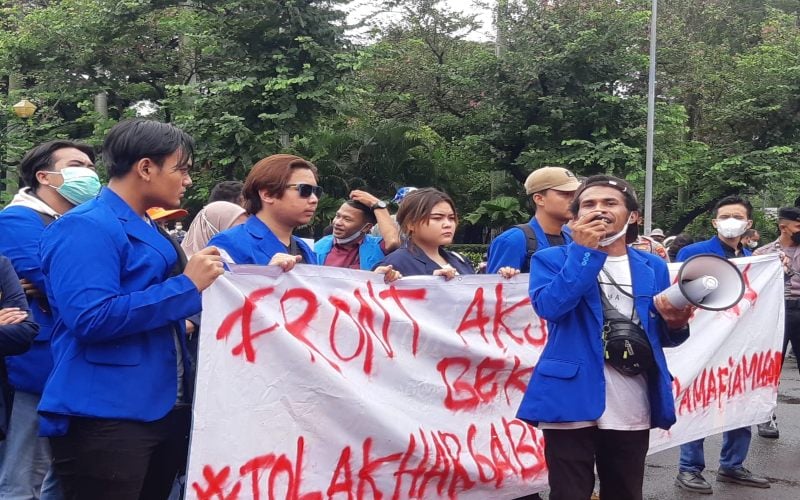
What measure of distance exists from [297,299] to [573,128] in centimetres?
1878

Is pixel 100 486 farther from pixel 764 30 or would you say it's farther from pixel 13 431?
pixel 764 30

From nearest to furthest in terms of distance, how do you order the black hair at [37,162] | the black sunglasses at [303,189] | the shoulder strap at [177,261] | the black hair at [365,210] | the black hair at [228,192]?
the shoulder strap at [177,261]
the black sunglasses at [303,189]
the black hair at [37,162]
the black hair at [365,210]
the black hair at [228,192]

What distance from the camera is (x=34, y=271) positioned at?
3.30 metres

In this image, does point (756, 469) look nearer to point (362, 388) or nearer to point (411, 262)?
point (411, 262)

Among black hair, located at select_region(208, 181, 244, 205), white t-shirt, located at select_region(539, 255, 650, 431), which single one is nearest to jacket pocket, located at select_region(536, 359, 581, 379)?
white t-shirt, located at select_region(539, 255, 650, 431)

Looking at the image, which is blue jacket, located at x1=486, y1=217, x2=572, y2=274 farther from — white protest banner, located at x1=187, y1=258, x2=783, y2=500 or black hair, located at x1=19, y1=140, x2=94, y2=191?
black hair, located at x1=19, y1=140, x2=94, y2=191

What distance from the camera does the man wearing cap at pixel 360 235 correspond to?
4859mm

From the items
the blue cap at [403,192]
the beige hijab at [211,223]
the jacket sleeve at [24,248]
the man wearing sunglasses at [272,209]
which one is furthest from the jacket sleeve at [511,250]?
the jacket sleeve at [24,248]

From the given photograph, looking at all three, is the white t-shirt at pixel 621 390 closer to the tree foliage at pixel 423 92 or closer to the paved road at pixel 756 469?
the paved road at pixel 756 469

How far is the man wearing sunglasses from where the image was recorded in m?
3.32

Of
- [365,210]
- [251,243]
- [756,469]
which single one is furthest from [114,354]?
[756,469]

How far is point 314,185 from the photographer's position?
344 cm

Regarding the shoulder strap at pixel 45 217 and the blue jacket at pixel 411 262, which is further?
the blue jacket at pixel 411 262

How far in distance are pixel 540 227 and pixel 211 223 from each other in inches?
69.9
